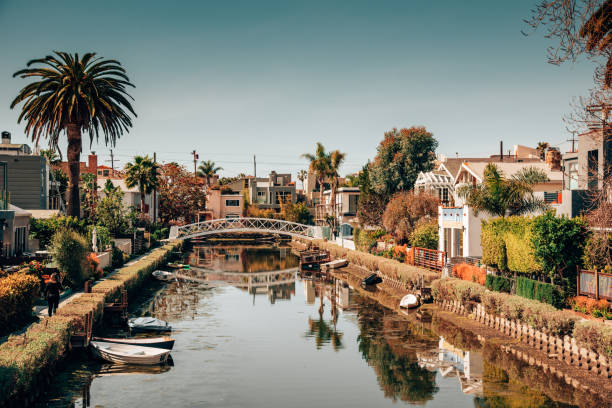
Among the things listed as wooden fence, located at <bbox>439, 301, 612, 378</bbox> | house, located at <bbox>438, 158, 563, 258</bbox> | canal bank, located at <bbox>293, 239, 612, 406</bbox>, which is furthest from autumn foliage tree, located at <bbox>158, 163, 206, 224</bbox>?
wooden fence, located at <bbox>439, 301, 612, 378</bbox>

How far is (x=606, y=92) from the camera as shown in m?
21.7

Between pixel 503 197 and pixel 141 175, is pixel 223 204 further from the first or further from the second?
pixel 503 197

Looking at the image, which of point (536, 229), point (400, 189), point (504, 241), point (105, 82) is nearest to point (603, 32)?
point (536, 229)

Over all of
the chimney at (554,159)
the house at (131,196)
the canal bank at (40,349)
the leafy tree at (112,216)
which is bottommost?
the canal bank at (40,349)

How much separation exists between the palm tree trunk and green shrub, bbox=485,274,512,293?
34240mm

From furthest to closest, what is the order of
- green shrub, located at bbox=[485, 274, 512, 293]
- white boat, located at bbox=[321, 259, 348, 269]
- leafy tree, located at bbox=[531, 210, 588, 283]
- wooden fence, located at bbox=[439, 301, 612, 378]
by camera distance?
white boat, located at bbox=[321, 259, 348, 269] → green shrub, located at bbox=[485, 274, 512, 293] → leafy tree, located at bbox=[531, 210, 588, 283] → wooden fence, located at bbox=[439, 301, 612, 378]

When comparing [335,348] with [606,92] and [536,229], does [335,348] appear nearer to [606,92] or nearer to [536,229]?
[536,229]

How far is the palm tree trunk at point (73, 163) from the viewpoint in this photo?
163 feet

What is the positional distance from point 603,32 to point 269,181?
134 metres

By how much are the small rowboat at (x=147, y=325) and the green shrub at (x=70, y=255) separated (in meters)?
6.34

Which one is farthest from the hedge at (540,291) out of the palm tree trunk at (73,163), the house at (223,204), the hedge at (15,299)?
the house at (223,204)

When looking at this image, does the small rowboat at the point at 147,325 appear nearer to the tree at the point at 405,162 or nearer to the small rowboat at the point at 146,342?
the small rowboat at the point at 146,342

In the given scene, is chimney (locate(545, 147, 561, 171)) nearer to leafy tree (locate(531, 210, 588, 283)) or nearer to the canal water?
the canal water

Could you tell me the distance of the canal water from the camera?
77.5ft
